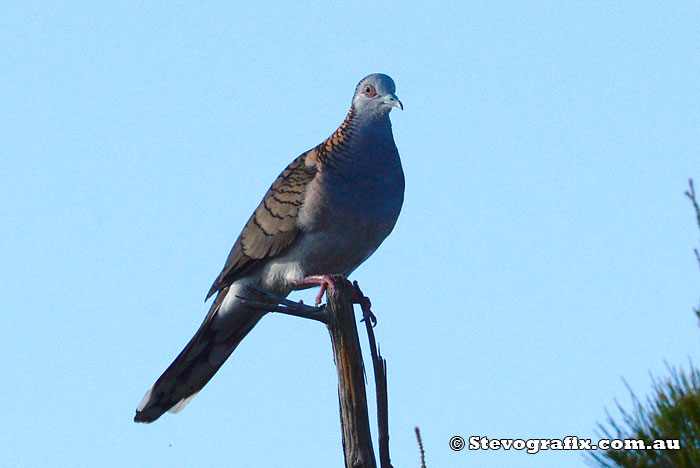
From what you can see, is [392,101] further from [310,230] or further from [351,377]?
[351,377]

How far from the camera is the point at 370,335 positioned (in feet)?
12.1

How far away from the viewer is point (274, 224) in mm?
6082

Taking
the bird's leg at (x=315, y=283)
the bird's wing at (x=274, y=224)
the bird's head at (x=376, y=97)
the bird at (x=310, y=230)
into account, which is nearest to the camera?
the bird's leg at (x=315, y=283)

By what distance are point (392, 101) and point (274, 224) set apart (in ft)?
3.43

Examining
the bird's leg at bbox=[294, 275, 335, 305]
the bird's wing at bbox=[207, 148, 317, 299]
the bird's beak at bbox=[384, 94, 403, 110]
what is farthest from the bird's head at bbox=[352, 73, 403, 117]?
the bird's leg at bbox=[294, 275, 335, 305]

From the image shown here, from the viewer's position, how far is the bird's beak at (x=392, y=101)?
6.07 meters

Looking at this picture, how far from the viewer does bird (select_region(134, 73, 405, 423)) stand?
5773mm

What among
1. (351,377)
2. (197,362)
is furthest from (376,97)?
(351,377)

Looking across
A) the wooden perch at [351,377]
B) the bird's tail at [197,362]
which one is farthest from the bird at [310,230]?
the wooden perch at [351,377]

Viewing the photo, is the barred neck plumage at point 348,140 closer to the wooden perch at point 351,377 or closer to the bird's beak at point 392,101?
the bird's beak at point 392,101

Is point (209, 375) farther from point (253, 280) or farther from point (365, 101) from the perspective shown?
point (365, 101)

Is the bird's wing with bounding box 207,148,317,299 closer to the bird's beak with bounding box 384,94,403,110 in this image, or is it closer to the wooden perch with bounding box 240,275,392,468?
the bird's beak with bounding box 384,94,403,110

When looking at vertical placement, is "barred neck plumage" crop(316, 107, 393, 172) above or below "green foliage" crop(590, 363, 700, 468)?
above

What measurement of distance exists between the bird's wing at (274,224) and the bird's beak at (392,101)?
575mm
